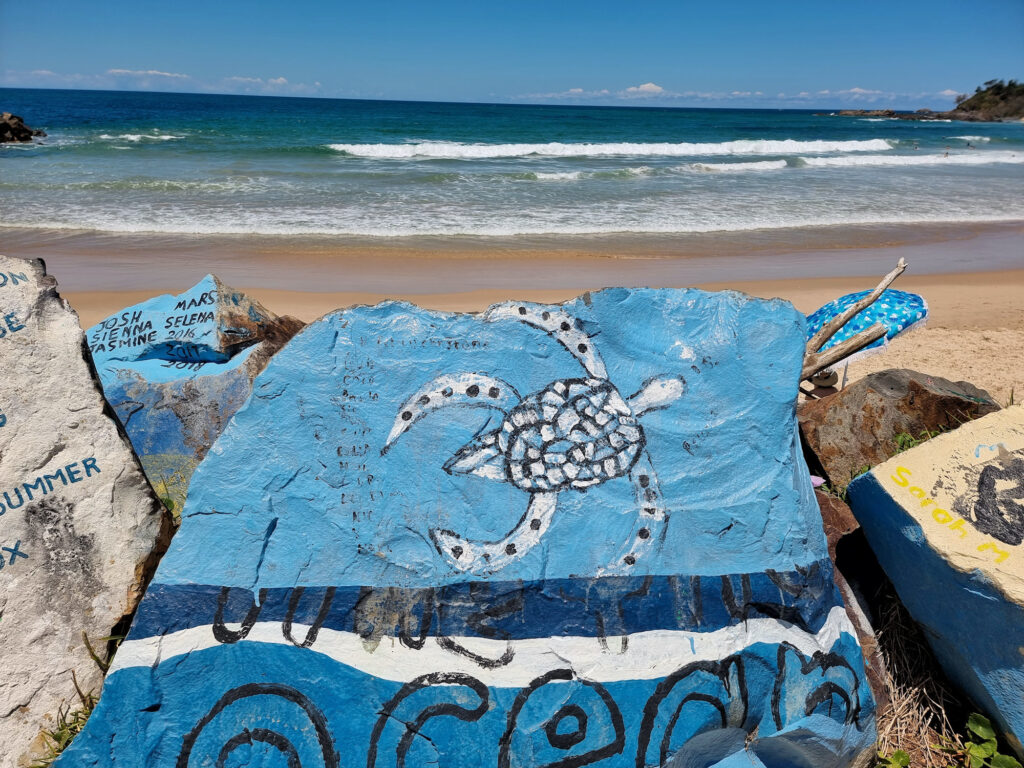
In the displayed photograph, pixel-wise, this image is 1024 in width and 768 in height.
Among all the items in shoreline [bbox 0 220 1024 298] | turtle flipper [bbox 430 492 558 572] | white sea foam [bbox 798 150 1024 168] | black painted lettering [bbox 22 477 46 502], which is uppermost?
black painted lettering [bbox 22 477 46 502]

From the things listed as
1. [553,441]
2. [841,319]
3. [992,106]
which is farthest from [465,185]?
[992,106]

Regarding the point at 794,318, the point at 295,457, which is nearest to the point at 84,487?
the point at 295,457

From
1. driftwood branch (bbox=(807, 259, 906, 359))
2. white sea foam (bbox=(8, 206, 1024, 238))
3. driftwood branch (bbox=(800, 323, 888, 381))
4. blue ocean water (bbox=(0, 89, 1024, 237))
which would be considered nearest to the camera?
driftwood branch (bbox=(800, 323, 888, 381))

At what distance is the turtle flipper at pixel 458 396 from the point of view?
2.49m

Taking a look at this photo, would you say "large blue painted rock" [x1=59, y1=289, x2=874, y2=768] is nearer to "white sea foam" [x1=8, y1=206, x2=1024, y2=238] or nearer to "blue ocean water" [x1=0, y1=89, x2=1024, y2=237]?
"white sea foam" [x1=8, y1=206, x2=1024, y2=238]

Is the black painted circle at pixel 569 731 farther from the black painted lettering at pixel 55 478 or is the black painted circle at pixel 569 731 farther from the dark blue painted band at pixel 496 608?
the black painted lettering at pixel 55 478

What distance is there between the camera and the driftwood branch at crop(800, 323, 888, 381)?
12.0ft

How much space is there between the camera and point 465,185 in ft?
50.9

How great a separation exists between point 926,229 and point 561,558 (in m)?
11.8

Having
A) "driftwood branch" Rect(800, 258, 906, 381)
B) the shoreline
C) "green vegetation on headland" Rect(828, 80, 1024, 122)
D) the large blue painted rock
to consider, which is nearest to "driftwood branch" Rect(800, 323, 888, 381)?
"driftwood branch" Rect(800, 258, 906, 381)

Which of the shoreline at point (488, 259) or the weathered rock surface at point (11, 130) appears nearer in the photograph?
the shoreline at point (488, 259)

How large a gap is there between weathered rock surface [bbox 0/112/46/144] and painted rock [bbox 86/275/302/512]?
26156 mm

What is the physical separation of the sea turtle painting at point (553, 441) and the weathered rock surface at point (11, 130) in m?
28.3

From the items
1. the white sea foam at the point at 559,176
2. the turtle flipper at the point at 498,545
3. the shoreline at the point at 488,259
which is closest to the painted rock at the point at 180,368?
the turtle flipper at the point at 498,545
